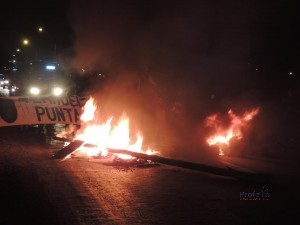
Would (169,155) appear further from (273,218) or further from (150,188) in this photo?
(273,218)

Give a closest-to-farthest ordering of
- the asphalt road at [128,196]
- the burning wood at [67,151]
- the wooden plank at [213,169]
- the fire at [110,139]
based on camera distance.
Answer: the asphalt road at [128,196] < the wooden plank at [213,169] < the burning wood at [67,151] < the fire at [110,139]

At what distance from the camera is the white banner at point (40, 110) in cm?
1600

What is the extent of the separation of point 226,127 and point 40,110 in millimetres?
7831

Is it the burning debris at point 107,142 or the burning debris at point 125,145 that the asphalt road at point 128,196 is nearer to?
the burning debris at point 125,145

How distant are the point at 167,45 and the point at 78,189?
11.1m

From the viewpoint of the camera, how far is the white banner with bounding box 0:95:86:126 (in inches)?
630

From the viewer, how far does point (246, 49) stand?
21.7 metres

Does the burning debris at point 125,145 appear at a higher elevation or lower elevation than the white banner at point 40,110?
lower

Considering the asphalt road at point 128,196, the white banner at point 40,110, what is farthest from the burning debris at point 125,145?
the white banner at point 40,110

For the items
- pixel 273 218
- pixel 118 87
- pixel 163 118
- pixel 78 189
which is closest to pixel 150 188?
pixel 78 189

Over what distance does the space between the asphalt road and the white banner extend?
5446mm

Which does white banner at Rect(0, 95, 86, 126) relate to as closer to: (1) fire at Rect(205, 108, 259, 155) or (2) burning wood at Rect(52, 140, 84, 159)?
(2) burning wood at Rect(52, 140, 84, 159)

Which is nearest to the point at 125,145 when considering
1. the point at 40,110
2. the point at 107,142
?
the point at 107,142

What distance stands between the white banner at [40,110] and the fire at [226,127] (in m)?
5.89
